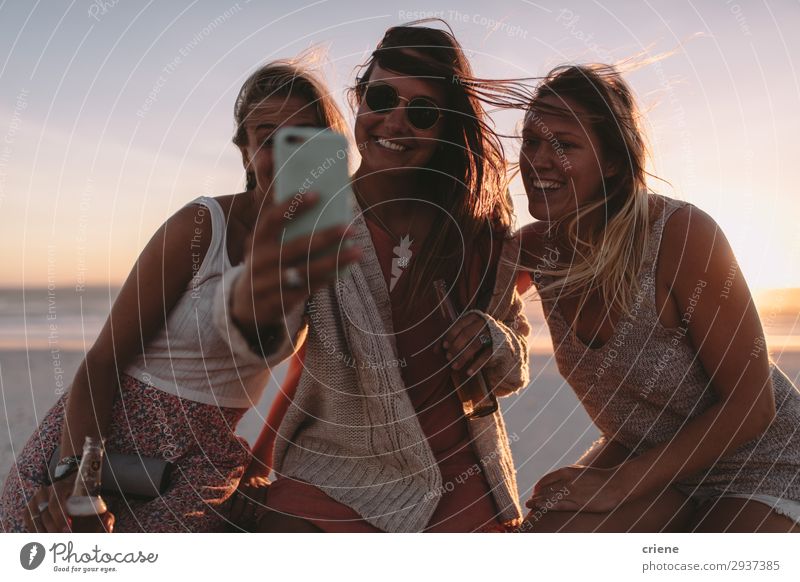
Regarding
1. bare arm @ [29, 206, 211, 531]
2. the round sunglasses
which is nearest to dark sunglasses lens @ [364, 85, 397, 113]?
the round sunglasses

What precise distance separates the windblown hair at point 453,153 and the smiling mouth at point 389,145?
6 cm

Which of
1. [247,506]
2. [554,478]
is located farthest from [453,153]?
[247,506]

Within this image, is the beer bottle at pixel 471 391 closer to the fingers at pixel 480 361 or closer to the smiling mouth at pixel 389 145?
the fingers at pixel 480 361

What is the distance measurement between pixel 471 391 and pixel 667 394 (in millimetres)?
341

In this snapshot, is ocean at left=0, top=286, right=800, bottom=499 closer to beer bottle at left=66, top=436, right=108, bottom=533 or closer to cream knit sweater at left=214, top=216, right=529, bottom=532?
cream knit sweater at left=214, top=216, right=529, bottom=532

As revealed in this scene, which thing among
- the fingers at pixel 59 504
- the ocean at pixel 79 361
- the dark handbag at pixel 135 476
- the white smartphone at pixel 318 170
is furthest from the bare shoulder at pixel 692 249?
the fingers at pixel 59 504

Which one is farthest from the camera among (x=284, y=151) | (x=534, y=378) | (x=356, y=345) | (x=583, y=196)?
(x=534, y=378)

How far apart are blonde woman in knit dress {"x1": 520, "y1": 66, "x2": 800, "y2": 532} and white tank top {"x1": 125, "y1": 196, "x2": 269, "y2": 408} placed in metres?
0.55

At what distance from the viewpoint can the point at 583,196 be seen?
1.46 metres

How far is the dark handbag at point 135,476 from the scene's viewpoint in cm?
128

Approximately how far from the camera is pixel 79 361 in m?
1.49
